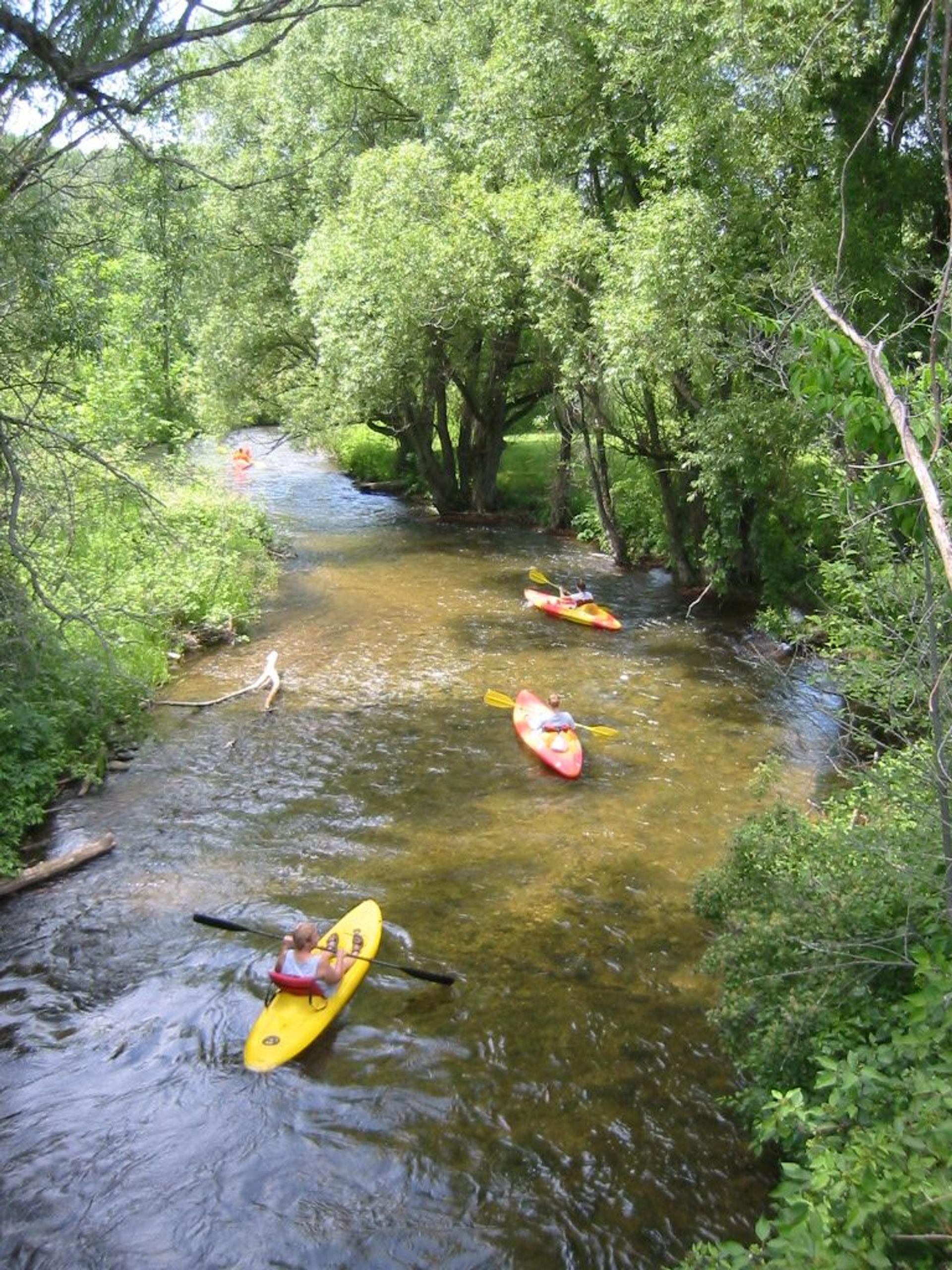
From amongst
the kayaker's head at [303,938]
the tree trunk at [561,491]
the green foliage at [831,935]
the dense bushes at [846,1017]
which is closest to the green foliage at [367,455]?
the tree trunk at [561,491]

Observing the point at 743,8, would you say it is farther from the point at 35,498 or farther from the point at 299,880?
the point at 299,880

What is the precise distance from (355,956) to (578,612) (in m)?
9.01

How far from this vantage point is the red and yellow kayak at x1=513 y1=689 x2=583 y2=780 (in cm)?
973

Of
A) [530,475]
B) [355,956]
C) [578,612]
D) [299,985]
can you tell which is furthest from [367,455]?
[299,985]

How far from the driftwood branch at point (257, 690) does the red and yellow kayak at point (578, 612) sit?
15.6 feet

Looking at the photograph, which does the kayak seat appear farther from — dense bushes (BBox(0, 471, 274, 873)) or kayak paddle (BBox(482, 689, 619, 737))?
kayak paddle (BBox(482, 689, 619, 737))

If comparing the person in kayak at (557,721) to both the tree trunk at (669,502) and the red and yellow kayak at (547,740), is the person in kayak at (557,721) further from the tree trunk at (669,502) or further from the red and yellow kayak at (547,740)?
the tree trunk at (669,502)

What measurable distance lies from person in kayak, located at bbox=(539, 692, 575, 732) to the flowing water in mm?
463

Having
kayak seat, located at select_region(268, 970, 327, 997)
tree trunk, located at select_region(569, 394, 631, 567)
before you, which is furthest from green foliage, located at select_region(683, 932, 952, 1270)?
tree trunk, located at select_region(569, 394, 631, 567)

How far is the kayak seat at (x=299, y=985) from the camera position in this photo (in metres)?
6.20

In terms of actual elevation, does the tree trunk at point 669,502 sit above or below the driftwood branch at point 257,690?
above

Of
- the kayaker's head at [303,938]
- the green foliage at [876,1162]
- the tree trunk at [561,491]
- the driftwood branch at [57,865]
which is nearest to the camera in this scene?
the green foliage at [876,1162]

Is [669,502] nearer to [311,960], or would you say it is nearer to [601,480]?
[601,480]

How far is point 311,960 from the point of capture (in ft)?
20.9
